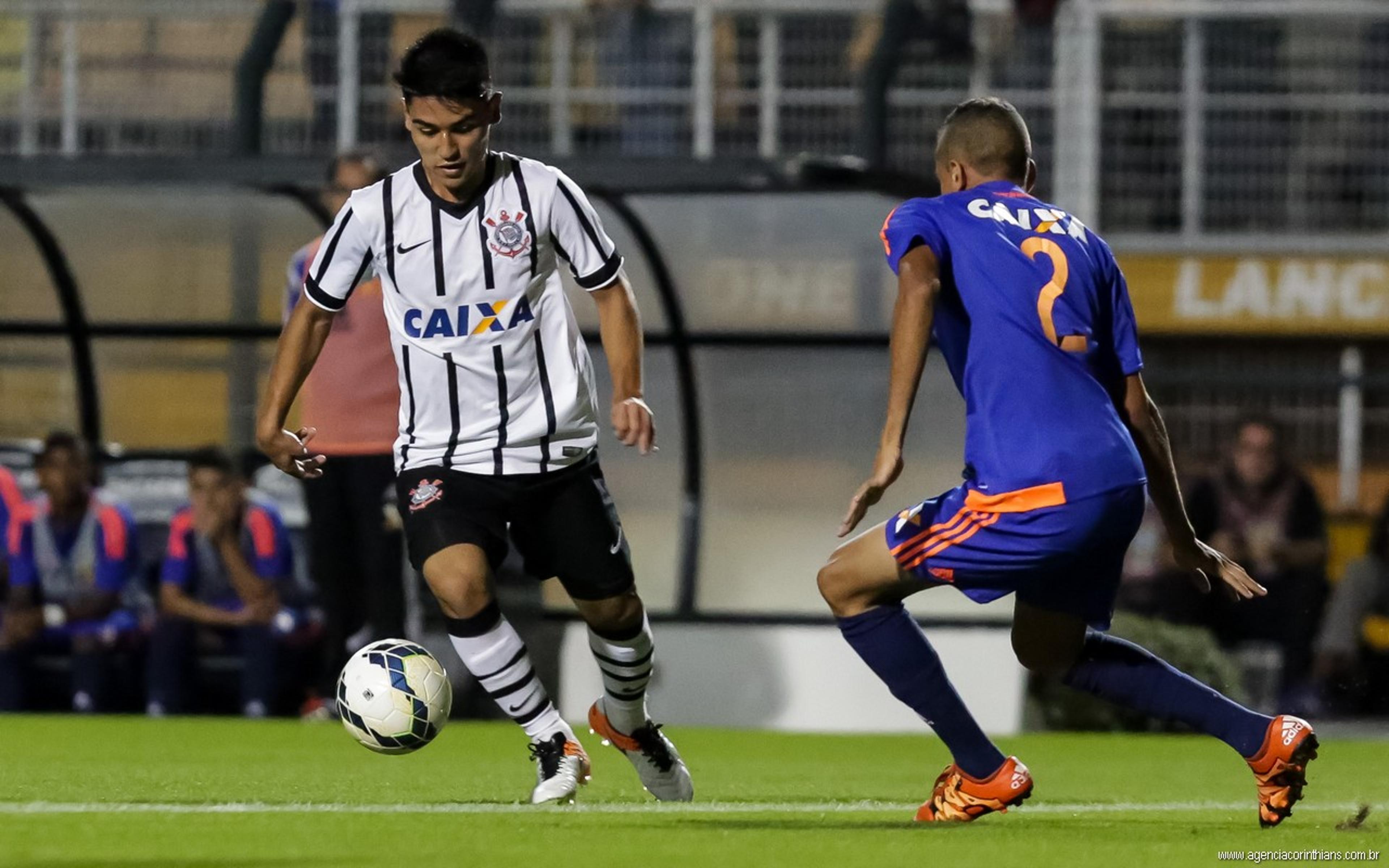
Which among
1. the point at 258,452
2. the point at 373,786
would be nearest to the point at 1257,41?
the point at 258,452

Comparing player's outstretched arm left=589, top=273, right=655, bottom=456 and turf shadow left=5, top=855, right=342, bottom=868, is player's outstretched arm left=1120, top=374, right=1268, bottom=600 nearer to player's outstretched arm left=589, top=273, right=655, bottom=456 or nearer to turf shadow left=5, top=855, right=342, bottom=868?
player's outstretched arm left=589, top=273, right=655, bottom=456

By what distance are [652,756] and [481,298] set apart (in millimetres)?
1259

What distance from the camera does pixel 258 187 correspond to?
36.0 ft

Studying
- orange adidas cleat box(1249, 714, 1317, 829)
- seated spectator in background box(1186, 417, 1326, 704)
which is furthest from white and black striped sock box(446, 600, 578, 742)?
seated spectator in background box(1186, 417, 1326, 704)

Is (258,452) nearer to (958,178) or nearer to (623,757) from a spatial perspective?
(623,757)

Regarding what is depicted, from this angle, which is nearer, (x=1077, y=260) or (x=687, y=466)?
(x=1077, y=260)

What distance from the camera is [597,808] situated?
6277 millimetres

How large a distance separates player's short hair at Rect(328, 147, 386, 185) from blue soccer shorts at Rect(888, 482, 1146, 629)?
472cm

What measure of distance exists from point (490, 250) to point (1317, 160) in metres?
11.5

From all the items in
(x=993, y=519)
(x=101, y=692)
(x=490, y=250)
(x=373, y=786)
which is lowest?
(x=101, y=692)

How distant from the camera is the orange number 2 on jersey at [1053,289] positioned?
5621mm

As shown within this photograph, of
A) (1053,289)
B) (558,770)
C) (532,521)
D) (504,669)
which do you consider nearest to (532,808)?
(558,770)

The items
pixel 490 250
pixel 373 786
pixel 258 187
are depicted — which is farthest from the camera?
pixel 258 187

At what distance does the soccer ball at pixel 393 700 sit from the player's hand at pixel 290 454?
525mm
